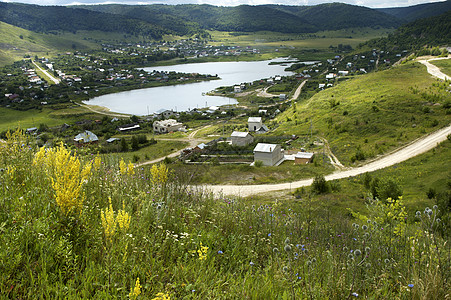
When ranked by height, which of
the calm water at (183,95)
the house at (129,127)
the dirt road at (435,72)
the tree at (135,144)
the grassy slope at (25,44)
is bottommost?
the house at (129,127)

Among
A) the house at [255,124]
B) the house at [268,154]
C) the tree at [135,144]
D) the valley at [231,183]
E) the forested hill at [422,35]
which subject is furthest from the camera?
the forested hill at [422,35]

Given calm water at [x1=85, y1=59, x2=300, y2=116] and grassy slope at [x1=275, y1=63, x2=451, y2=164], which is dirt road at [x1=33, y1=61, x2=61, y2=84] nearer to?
calm water at [x1=85, y1=59, x2=300, y2=116]

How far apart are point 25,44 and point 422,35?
173 m

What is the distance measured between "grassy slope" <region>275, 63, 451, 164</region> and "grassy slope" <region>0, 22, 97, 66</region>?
136185 mm

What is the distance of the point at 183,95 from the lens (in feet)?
314

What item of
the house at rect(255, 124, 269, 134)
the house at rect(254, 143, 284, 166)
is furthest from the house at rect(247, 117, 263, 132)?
the house at rect(254, 143, 284, 166)

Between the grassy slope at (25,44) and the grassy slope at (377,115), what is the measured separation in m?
136

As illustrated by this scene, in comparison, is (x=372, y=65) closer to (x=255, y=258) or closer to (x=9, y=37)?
(x=255, y=258)

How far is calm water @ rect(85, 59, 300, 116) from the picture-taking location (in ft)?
270

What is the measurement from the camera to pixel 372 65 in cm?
9650

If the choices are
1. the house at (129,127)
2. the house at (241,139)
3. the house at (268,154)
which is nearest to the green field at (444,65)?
the house at (241,139)

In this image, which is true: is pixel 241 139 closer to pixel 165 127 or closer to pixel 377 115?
pixel 377 115

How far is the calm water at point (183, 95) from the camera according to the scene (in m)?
82.3

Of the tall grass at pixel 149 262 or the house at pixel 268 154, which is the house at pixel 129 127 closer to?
the house at pixel 268 154
